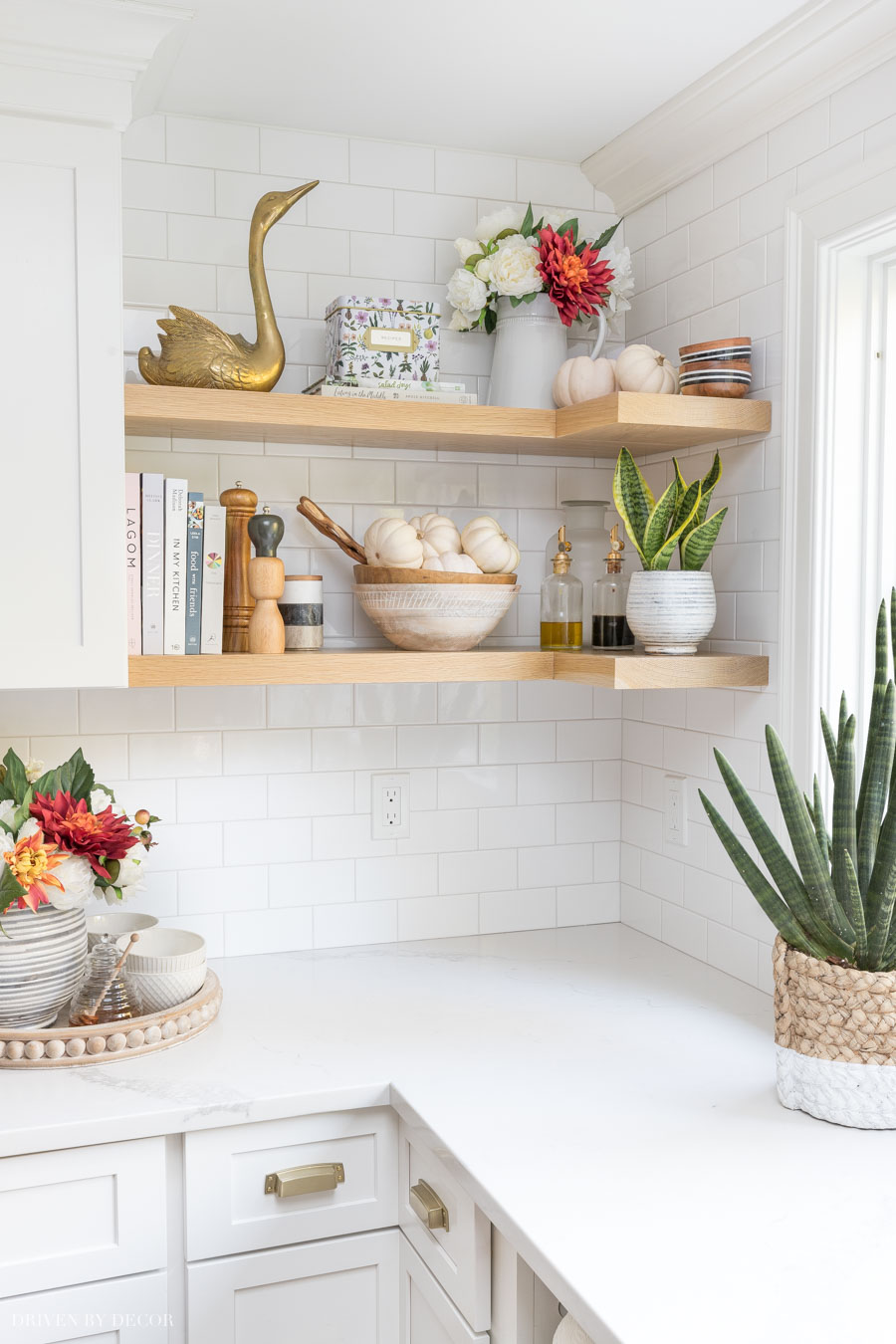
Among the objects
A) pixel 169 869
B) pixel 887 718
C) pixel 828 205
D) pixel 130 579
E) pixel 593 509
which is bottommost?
pixel 169 869

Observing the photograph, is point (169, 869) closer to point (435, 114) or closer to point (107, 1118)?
point (107, 1118)

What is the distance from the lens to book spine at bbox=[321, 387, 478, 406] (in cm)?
181

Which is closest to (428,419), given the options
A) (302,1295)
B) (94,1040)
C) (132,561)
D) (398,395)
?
(398,395)

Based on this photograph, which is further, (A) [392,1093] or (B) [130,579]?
(B) [130,579]

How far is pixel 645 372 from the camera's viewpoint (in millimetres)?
1854

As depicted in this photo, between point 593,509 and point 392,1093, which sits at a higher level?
point 593,509

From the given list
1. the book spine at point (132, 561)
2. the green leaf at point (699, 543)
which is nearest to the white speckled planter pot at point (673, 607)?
the green leaf at point (699, 543)

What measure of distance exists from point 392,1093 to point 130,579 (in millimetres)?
807

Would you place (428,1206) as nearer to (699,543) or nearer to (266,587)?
(266,587)

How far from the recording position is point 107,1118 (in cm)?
139

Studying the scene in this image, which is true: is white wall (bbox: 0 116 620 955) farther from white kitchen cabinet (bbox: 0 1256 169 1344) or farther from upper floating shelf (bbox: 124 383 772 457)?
white kitchen cabinet (bbox: 0 1256 169 1344)

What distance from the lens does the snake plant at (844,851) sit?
4.46ft

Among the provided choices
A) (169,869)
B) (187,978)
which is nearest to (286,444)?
(169,869)

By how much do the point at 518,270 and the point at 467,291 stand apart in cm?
10
